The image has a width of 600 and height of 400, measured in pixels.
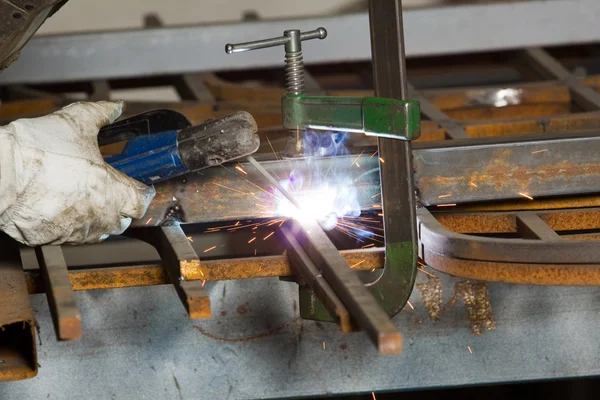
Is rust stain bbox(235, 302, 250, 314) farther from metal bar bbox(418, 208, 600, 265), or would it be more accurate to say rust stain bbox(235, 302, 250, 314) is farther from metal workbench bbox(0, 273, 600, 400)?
metal bar bbox(418, 208, 600, 265)

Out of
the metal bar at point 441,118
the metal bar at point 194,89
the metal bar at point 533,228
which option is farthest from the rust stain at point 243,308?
the metal bar at point 194,89

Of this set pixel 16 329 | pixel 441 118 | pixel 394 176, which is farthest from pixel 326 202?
pixel 441 118

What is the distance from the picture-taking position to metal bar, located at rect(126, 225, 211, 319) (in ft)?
5.52

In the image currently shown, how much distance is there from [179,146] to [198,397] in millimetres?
696

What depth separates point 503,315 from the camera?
241 cm

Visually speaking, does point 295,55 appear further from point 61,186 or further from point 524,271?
point 524,271

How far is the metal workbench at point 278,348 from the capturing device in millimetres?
2320

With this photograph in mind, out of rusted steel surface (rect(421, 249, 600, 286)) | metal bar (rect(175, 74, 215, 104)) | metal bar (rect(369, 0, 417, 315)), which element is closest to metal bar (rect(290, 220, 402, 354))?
metal bar (rect(369, 0, 417, 315))

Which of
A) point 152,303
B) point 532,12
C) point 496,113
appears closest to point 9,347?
point 152,303

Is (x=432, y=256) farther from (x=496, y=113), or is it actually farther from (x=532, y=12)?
(x=532, y=12)

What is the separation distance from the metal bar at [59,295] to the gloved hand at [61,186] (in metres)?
0.06

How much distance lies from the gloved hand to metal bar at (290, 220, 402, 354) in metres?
0.40

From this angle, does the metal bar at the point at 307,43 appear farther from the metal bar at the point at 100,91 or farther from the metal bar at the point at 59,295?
the metal bar at the point at 59,295

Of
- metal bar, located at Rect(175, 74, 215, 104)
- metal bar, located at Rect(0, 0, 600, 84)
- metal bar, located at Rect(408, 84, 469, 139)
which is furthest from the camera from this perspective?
metal bar, located at Rect(0, 0, 600, 84)
